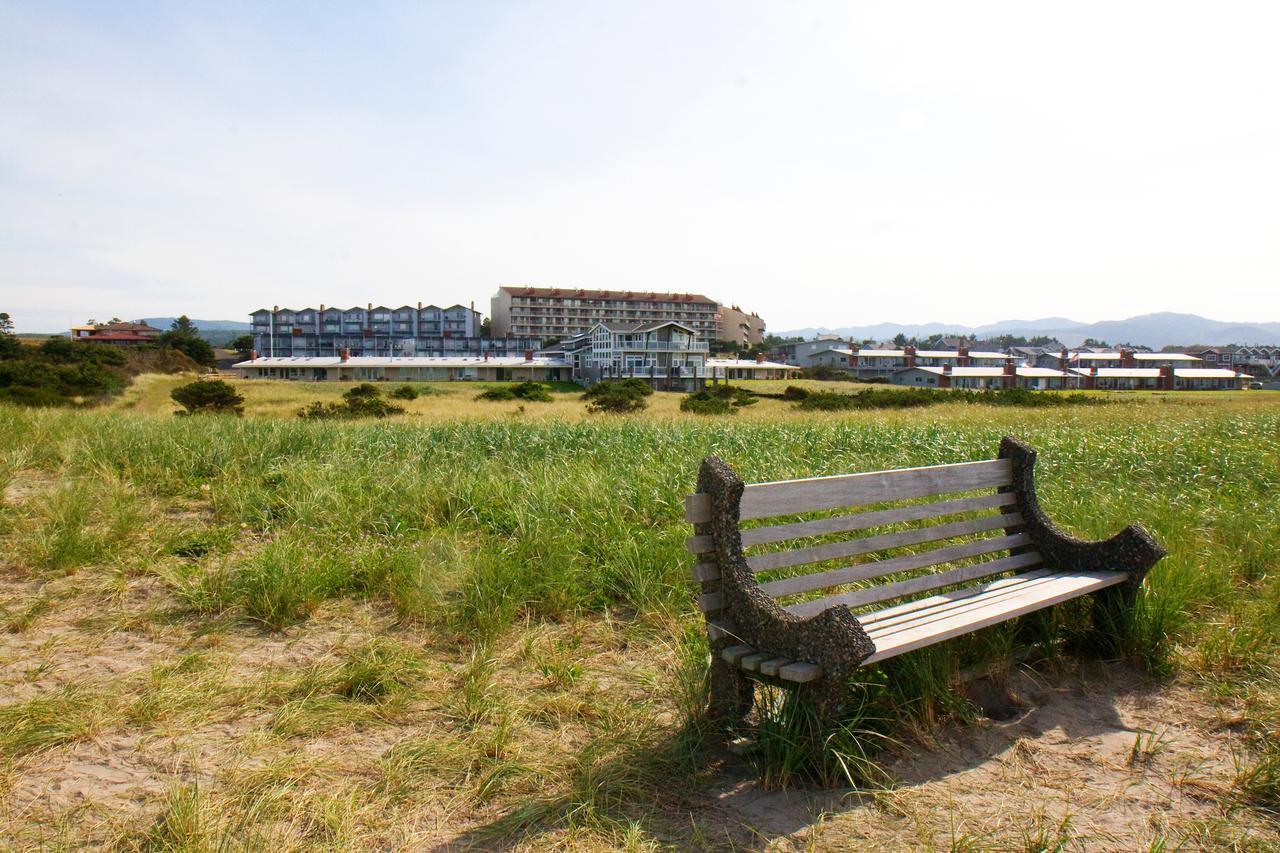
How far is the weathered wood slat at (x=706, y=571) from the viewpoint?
3045 mm

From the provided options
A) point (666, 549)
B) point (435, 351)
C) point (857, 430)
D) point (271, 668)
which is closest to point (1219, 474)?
point (857, 430)

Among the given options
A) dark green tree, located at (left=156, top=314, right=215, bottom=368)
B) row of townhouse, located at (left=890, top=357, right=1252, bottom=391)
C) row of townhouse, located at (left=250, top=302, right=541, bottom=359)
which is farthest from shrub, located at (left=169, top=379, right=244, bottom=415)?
row of townhouse, located at (left=890, top=357, right=1252, bottom=391)

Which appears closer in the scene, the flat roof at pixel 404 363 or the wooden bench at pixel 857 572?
the wooden bench at pixel 857 572

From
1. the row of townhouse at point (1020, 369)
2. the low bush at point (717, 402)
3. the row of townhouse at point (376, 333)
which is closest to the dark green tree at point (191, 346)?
the row of townhouse at point (376, 333)

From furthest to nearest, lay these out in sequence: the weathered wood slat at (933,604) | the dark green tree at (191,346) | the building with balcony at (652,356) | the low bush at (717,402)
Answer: the dark green tree at (191,346) → the building with balcony at (652,356) → the low bush at (717,402) → the weathered wood slat at (933,604)

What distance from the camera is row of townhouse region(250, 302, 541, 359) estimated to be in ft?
304

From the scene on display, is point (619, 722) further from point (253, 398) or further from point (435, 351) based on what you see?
point (435, 351)

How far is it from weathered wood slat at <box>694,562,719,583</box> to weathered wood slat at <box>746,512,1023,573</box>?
14 centimetres

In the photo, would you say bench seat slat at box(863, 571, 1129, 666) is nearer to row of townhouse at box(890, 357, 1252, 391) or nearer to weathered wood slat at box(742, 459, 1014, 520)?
weathered wood slat at box(742, 459, 1014, 520)

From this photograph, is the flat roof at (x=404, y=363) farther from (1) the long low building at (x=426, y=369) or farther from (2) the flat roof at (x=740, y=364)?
(2) the flat roof at (x=740, y=364)

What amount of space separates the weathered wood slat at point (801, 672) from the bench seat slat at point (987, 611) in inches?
7.7

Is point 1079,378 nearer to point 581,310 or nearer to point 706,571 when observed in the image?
point 581,310

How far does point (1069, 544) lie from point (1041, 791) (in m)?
1.95

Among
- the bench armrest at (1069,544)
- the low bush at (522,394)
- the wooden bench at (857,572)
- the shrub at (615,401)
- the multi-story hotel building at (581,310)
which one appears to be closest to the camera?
the wooden bench at (857,572)
